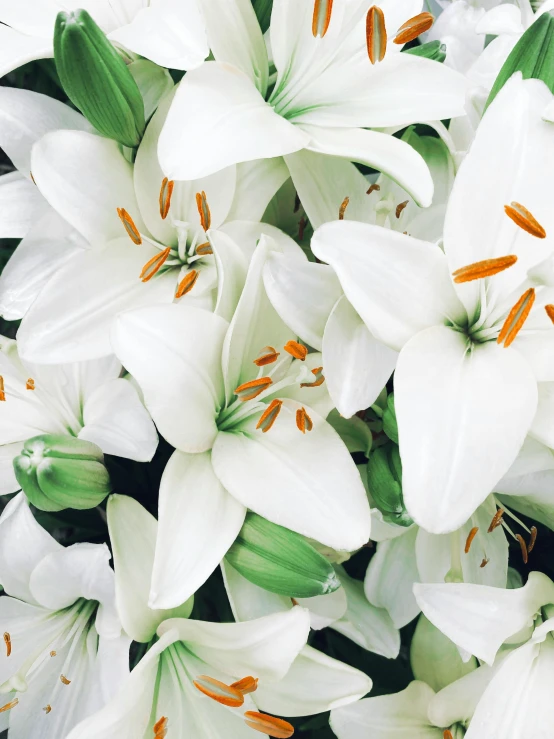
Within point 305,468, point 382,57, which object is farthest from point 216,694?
point 382,57

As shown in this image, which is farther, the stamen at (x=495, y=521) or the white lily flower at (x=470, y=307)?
the stamen at (x=495, y=521)

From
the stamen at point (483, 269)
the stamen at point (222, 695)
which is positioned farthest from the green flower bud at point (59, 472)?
the stamen at point (483, 269)

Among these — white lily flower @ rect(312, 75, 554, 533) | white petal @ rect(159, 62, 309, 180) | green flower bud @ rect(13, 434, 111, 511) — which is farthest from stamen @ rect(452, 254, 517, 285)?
green flower bud @ rect(13, 434, 111, 511)

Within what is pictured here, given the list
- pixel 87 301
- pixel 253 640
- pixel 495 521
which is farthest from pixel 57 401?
pixel 495 521

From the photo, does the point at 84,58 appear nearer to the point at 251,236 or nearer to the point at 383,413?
the point at 251,236

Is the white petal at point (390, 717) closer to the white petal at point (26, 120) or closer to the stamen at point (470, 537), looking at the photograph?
the stamen at point (470, 537)
